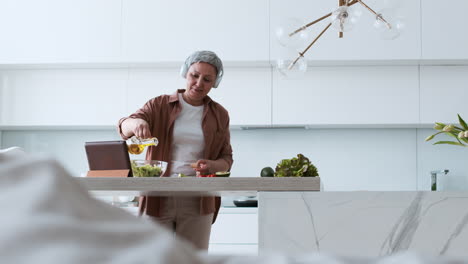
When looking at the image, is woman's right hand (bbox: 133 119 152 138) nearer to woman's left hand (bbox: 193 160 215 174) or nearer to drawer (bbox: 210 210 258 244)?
woman's left hand (bbox: 193 160 215 174)

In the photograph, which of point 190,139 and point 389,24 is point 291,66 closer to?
point 389,24

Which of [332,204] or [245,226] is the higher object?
[332,204]

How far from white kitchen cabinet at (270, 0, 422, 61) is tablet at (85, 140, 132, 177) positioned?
2.21m

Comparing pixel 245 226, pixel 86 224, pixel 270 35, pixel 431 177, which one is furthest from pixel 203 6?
pixel 86 224

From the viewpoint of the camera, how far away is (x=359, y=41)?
3.81m

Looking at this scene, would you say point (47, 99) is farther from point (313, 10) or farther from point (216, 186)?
point (216, 186)

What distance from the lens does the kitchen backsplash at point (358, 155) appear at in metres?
4.21

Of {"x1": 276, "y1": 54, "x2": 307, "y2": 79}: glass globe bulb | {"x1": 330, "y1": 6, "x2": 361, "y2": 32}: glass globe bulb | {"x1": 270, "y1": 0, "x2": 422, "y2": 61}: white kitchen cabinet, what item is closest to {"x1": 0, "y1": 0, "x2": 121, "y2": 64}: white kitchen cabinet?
{"x1": 270, "y1": 0, "x2": 422, "y2": 61}: white kitchen cabinet

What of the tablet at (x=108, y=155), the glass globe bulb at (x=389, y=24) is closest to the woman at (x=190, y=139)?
the tablet at (x=108, y=155)

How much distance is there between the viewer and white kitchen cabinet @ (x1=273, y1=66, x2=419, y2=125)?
387 centimetres

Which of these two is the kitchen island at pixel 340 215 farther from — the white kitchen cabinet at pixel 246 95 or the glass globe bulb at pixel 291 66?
the white kitchen cabinet at pixel 246 95

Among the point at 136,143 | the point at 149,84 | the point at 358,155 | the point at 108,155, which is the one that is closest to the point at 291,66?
the point at 136,143

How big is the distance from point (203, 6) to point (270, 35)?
0.51m

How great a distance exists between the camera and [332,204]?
1.60 meters
